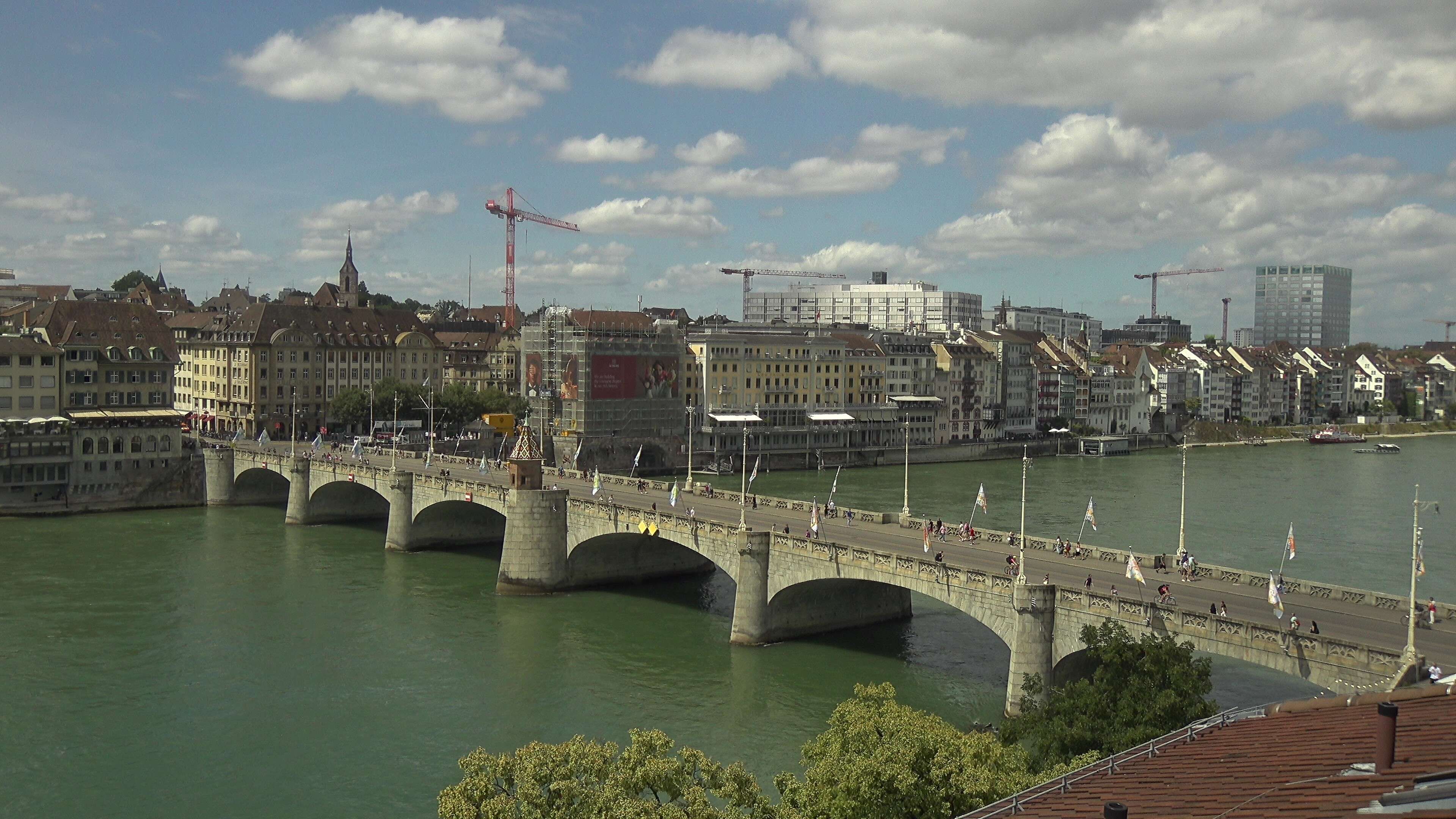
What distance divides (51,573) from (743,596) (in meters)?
39.6

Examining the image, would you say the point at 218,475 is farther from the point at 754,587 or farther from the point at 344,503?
the point at 754,587

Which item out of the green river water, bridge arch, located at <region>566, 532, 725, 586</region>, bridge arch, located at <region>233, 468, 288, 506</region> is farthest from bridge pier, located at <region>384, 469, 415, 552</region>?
bridge arch, located at <region>233, 468, 288, 506</region>

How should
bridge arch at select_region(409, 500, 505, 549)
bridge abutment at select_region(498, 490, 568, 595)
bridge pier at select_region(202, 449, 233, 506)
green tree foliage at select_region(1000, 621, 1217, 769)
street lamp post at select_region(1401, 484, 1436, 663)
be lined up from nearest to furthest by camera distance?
green tree foliage at select_region(1000, 621, 1217, 769), street lamp post at select_region(1401, 484, 1436, 663), bridge abutment at select_region(498, 490, 568, 595), bridge arch at select_region(409, 500, 505, 549), bridge pier at select_region(202, 449, 233, 506)

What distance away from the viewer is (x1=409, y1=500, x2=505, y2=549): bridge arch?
73000 millimetres

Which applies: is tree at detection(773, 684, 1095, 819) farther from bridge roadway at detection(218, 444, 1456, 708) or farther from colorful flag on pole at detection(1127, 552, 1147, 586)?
colorful flag on pole at detection(1127, 552, 1147, 586)

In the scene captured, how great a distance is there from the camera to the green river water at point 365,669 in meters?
36.1

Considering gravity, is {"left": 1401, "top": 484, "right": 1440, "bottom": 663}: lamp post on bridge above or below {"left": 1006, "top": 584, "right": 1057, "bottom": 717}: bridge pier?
above

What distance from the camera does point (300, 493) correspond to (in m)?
82.8

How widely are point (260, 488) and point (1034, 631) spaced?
74.2 meters

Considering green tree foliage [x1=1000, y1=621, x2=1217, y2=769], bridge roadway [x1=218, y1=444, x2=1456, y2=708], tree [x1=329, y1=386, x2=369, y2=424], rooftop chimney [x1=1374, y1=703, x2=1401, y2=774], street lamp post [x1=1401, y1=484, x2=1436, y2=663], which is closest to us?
rooftop chimney [x1=1374, y1=703, x2=1401, y2=774]

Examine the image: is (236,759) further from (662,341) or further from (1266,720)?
(662,341)

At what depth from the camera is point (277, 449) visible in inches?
3967

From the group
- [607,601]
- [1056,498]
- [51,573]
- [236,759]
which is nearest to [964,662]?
[607,601]

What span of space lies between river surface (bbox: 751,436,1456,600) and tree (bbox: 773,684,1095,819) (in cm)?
4420
